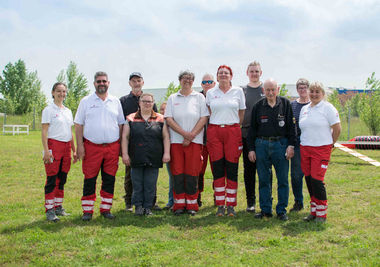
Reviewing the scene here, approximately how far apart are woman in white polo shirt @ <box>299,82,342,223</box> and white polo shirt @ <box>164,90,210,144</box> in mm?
1536

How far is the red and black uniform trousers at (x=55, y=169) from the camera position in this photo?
→ 464 cm

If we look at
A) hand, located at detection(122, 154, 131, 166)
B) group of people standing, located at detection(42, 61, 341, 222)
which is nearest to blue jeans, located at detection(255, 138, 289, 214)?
group of people standing, located at detection(42, 61, 341, 222)

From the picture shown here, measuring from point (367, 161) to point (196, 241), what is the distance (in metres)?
8.54

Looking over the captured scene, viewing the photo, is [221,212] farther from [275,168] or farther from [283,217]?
[275,168]

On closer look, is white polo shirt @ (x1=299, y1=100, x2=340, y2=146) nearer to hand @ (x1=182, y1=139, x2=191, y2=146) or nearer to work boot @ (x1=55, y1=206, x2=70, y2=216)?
hand @ (x1=182, y1=139, x2=191, y2=146)

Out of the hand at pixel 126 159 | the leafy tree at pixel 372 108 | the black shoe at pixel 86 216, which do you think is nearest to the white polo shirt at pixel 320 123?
the hand at pixel 126 159

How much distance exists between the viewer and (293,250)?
3467 millimetres

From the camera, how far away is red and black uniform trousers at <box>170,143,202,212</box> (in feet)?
16.0

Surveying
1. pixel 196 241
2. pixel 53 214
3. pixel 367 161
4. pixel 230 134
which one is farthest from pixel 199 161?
pixel 367 161

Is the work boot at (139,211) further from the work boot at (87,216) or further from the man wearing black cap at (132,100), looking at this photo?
the work boot at (87,216)

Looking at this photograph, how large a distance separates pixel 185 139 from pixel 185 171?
0.52 meters

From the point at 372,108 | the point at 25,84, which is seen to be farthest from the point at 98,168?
the point at 25,84

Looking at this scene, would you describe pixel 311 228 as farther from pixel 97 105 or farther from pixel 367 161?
pixel 367 161

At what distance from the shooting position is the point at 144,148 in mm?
4688
